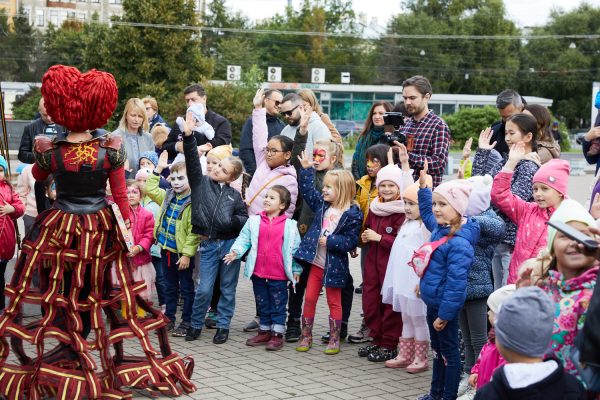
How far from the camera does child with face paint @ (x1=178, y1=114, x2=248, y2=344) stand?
309 inches

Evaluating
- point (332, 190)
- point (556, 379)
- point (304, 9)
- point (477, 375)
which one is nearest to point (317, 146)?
point (332, 190)

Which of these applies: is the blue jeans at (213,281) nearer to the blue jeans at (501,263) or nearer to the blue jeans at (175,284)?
the blue jeans at (175,284)

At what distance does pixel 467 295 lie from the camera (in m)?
6.22

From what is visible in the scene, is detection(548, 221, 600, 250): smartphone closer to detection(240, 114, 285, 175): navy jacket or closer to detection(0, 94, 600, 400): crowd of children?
detection(0, 94, 600, 400): crowd of children

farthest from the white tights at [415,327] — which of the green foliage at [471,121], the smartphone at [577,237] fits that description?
the green foliage at [471,121]

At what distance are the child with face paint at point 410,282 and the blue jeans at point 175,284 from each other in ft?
6.32

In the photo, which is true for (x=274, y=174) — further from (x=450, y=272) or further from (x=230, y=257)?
(x=450, y=272)

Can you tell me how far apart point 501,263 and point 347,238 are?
1.23m

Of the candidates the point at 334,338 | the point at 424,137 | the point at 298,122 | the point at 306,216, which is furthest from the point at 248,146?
the point at 334,338

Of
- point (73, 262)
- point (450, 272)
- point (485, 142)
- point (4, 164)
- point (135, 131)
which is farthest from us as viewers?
point (135, 131)

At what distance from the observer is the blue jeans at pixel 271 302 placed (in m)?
7.72

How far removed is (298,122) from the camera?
886cm

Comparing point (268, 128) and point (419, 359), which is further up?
point (268, 128)

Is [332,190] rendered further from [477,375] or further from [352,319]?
[477,375]
